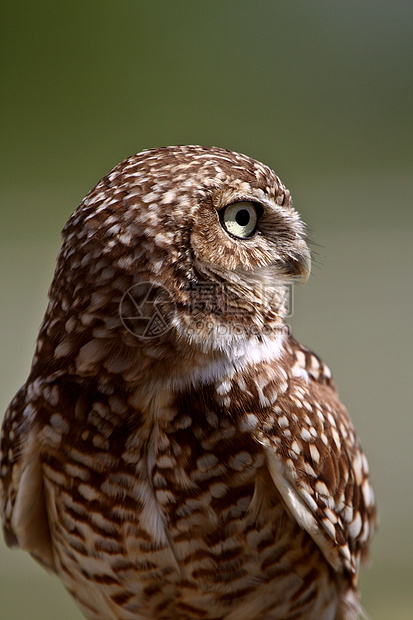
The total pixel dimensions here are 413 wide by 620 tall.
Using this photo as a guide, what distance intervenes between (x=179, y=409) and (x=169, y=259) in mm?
304

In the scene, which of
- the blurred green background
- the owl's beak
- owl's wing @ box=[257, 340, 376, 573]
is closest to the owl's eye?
the owl's beak

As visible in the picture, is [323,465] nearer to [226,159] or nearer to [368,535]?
[368,535]

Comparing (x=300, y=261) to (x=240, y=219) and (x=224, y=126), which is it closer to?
(x=240, y=219)

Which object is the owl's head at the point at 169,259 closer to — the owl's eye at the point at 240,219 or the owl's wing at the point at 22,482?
the owl's eye at the point at 240,219

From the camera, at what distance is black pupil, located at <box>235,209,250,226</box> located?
1217 millimetres

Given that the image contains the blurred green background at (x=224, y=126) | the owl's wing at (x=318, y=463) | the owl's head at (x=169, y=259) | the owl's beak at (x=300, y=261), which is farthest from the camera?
the blurred green background at (x=224, y=126)

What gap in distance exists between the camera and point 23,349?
149 inches

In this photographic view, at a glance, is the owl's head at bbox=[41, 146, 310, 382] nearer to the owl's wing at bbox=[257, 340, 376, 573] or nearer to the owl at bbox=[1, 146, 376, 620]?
the owl at bbox=[1, 146, 376, 620]

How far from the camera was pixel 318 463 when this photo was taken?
4.23 ft

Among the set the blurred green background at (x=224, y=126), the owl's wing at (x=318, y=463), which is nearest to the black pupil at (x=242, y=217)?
the owl's wing at (x=318, y=463)

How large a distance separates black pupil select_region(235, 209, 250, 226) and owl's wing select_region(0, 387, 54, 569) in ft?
1.89

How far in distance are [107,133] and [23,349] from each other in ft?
5.60

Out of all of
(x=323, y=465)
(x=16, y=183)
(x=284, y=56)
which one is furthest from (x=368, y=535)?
(x=284, y=56)

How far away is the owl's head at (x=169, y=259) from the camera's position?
42.9 inches
